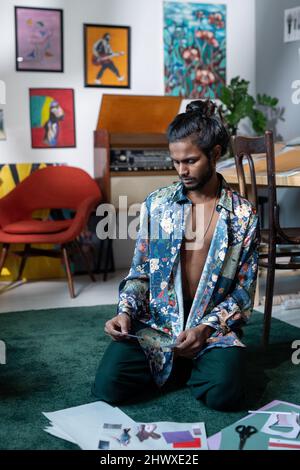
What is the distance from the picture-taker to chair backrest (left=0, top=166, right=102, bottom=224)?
4773 millimetres

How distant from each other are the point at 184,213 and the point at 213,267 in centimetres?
23

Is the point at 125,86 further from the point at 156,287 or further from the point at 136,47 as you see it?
the point at 156,287

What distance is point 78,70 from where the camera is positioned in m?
5.14

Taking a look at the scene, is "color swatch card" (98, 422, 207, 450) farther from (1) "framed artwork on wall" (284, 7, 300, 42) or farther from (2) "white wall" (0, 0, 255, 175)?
(1) "framed artwork on wall" (284, 7, 300, 42)

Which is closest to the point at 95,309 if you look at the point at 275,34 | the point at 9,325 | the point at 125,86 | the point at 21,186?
the point at 9,325

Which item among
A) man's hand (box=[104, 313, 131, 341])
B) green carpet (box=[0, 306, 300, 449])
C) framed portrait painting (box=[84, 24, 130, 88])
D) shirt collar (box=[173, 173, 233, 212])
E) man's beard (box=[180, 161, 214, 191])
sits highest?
framed portrait painting (box=[84, 24, 130, 88])

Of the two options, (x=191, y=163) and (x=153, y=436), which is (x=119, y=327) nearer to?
(x=153, y=436)

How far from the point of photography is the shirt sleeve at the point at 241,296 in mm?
→ 2277

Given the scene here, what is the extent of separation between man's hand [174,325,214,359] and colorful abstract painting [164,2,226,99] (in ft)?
11.5

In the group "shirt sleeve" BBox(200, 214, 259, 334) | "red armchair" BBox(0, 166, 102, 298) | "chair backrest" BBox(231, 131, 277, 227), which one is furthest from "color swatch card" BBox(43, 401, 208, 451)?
"red armchair" BBox(0, 166, 102, 298)

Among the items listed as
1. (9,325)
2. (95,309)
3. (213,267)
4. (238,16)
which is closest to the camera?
(213,267)

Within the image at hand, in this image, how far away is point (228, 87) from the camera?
5316 millimetres

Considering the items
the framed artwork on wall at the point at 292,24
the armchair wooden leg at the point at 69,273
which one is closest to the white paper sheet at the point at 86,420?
the armchair wooden leg at the point at 69,273

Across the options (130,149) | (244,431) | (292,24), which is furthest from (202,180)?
(292,24)
